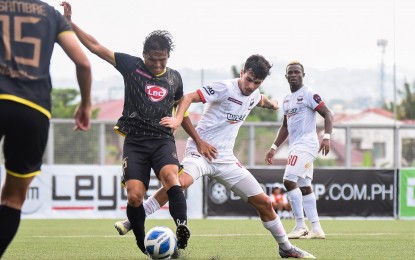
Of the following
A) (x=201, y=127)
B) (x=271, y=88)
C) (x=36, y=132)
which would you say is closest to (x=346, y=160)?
(x=201, y=127)

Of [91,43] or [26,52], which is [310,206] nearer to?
[91,43]

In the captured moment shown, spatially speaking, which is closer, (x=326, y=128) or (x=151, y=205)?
(x=151, y=205)

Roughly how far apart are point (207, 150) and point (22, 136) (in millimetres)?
3700

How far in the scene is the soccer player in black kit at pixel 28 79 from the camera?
5.93 m

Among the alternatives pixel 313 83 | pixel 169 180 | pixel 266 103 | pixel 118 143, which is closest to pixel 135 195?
pixel 169 180

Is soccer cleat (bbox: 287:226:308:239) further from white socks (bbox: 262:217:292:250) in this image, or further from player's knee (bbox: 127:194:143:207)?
player's knee (bbox: 127:194:143:207)

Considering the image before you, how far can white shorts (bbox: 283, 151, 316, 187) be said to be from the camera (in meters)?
13.3

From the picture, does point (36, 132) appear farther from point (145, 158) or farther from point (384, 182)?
point (384, 182)

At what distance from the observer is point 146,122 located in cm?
886

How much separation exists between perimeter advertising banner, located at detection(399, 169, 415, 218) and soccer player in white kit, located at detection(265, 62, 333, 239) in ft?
25.1

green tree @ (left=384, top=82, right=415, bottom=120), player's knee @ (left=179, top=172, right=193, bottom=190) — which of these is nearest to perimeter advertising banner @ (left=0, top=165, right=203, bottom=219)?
player's knee @ (left=179, top=172, right=193, bottom=190)

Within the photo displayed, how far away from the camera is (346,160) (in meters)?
22.2

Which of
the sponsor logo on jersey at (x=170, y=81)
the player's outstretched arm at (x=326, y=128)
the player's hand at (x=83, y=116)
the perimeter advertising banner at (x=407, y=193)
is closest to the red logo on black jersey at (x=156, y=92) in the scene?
the sponsor logo on jersey at (x=170, y=81)

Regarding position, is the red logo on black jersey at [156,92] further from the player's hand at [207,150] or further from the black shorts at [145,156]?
the player's hand at [207,150]
